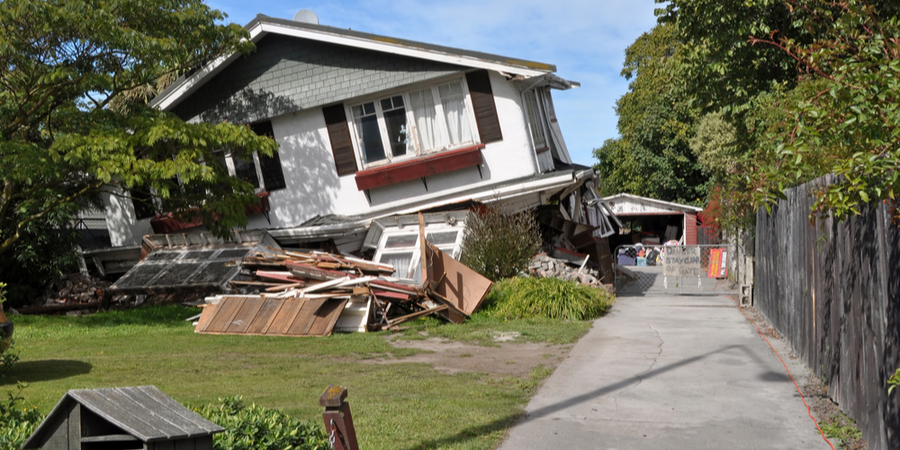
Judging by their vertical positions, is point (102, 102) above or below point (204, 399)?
above

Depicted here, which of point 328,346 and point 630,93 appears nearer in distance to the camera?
point 328,346

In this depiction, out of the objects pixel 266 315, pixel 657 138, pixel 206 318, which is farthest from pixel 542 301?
pixel 657 138

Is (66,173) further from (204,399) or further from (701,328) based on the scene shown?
(701,328)

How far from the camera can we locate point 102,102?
53.4ft

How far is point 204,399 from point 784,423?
18.2 feet

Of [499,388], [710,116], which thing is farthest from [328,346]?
[710,116]

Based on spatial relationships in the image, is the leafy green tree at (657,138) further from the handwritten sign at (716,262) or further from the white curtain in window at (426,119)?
the white curtain in window at (426,119)

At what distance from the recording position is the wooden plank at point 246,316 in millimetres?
12812

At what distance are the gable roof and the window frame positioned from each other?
0.77m

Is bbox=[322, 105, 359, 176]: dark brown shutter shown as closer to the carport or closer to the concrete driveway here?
the concrete driveway

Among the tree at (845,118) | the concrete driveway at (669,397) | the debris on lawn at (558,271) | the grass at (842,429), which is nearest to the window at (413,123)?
the debris on lawn at (558,271)

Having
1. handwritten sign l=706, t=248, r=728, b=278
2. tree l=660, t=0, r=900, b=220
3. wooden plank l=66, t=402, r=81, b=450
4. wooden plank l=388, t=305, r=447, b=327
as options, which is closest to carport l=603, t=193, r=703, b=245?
handwritten sign l=706, t=248, r=728, b=278

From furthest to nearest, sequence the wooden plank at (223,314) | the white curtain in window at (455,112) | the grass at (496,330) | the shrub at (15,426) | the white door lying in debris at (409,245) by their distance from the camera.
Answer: the white curtain in window at (455,112)
the white door lying in debris at (409,245)
the wooden plank at (223,314)
the grass at (496,330)
the shrub at (15,426)

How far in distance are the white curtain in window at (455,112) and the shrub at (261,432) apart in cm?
1328
